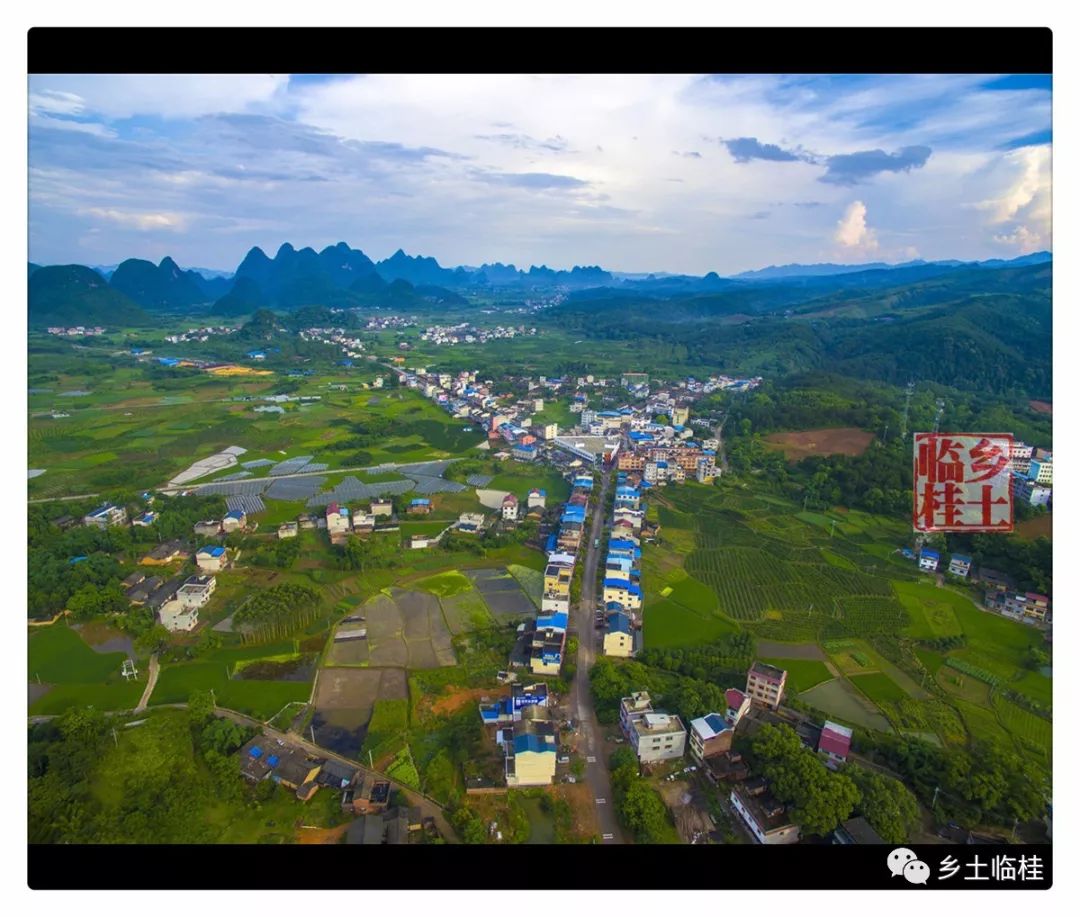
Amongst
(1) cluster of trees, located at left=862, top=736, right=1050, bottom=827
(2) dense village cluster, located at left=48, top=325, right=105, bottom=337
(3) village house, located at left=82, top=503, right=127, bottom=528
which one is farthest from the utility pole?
(2) dense village cluster, located at left=48, top=325, right=105, bottom=337

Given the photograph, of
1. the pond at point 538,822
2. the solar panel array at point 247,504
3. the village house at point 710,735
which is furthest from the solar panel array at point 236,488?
the village house at point 710,735

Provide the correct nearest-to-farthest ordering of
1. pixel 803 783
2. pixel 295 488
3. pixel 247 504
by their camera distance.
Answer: pixel 803 783 → pixel 247 504 → pixel 295 488

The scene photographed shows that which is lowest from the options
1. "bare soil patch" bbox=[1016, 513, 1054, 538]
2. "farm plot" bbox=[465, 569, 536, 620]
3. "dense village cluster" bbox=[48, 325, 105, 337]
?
"farm plot" bbox=[465, 569, 536, 620]

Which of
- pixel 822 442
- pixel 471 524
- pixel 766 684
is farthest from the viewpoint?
pixel 822 442

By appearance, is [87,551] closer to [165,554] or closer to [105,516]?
[165,554]

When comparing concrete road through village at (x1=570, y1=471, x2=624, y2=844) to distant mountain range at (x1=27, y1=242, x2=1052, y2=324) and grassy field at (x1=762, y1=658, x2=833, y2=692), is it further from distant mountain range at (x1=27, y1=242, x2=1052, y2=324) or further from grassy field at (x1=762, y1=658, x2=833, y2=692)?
distant mountain range at (x1=27, y1=242, x2=1052, y2=324)

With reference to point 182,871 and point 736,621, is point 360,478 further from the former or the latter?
point 182,871

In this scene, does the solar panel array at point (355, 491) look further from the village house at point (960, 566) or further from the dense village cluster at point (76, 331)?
the dense village cluster at point (76, 331)

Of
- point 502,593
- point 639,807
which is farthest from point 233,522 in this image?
point 639,807
